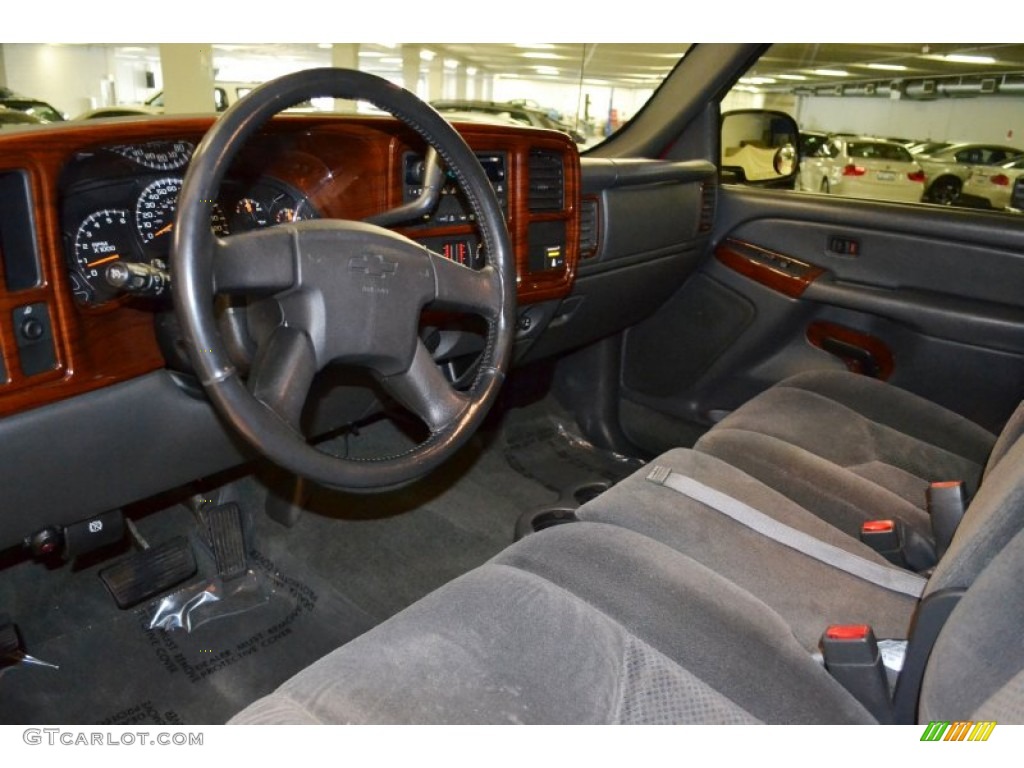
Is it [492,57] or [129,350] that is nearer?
[129,350]

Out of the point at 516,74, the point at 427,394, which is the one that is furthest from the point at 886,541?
the point at 516,74

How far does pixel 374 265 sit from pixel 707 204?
5.33 feet

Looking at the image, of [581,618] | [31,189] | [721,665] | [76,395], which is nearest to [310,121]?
[31,189]

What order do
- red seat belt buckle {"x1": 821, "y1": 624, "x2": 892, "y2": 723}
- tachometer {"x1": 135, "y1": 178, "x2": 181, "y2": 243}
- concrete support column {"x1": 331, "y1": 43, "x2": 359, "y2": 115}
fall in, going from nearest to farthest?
red seat belt buckle {"x1": 821, "y1": 624, "x2": 892, "y2": 723} → tachometer {"x1": 135, "y1": 178, "x2": 181, "y2": 243} → concrete support column {"x1": 331, "y1": 43, "x2": 359, "y2": 115}

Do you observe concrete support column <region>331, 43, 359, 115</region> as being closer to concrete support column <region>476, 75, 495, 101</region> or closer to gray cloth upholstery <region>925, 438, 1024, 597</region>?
concrete support column <region>476, 75, 495, 101</region>

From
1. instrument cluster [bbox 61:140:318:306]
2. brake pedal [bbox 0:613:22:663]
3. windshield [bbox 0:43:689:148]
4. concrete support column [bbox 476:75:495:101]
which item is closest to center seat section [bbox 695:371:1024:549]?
windshield [bbox 0:43:689:148]

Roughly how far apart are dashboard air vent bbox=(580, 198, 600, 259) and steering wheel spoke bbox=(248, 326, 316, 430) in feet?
3.74

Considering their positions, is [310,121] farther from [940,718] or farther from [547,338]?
[940,718]

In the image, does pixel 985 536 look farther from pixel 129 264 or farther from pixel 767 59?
pixel 767 59

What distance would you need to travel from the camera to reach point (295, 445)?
3.40ft

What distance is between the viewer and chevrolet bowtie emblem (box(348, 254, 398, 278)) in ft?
3.72

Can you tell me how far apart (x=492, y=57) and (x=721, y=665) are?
215cm

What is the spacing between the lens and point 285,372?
3.61ft

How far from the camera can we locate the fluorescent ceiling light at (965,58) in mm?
2000
